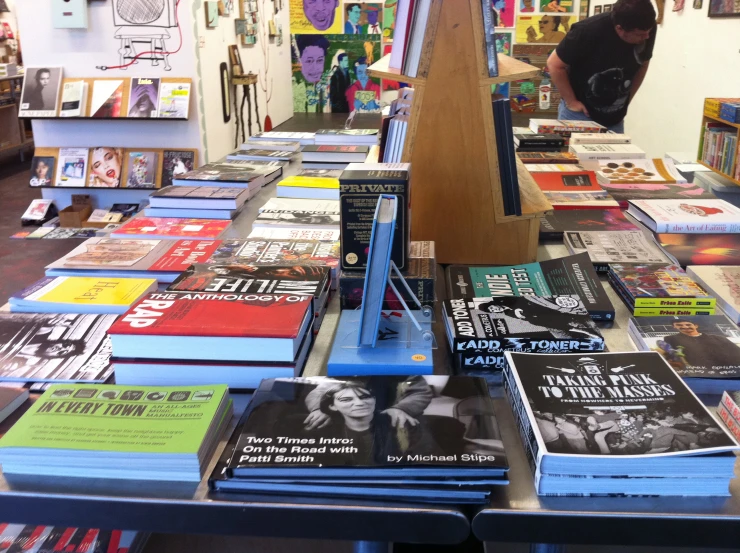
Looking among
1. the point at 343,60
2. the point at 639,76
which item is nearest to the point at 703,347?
the point at 639,76

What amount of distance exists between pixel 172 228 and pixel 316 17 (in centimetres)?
659

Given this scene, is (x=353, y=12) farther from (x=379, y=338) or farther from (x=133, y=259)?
(x=379, y=338)

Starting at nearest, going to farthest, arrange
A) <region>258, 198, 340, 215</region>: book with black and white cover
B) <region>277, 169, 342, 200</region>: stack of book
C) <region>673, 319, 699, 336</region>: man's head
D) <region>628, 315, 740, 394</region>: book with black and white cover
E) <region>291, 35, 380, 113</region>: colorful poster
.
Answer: <region>628, 315, 740, 394</region>: book with black and white cover < <region>673, 319, 699, 336</region>: man's head < <region>258, 198, 340, 215</region>: book with black and white cover < <region>277, 169, 342, 200</region>: stack of book < <region>291, 35, 380, 113</region>: colorful poster

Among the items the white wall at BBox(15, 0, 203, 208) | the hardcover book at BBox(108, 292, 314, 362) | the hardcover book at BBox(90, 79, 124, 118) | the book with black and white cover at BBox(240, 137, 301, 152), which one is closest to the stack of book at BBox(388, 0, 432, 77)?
the hardcover book at BBox(108, 292, 314, 362)

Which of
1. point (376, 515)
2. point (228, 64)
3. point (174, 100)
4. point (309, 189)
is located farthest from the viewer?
point (228, 64)

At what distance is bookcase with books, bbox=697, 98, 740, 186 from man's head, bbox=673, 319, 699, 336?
3.37 metres

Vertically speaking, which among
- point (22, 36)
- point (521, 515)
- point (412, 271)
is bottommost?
point (521, 515)

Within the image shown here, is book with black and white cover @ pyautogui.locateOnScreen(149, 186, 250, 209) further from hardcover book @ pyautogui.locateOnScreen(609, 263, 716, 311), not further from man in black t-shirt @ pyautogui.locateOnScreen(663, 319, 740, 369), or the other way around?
man in black t-shirt @ pyautogui.locateOnScreen(663, 319, 740, 369)

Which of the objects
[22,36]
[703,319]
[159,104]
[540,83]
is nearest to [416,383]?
[703,319]

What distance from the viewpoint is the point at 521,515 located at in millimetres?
783

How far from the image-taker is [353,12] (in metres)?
7.65

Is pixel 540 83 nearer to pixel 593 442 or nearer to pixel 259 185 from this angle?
pixel 259 185

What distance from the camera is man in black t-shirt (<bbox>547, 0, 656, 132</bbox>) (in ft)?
11.6

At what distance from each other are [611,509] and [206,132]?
406cm
